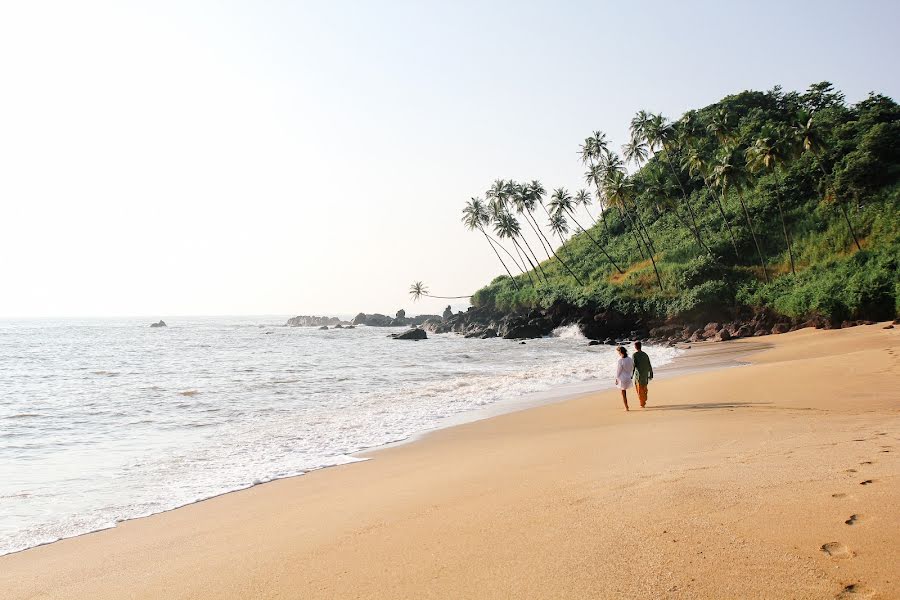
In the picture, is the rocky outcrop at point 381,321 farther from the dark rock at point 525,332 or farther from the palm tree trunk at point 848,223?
the palm tree trunk at point 848,223

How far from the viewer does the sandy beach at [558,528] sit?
4.04 m

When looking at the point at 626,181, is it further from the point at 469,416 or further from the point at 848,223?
the point at 469,416

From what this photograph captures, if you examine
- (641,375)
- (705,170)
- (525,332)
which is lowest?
(641,375)

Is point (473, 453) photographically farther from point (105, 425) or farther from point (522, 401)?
point (105, 425)

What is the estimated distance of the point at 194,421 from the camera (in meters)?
16.2

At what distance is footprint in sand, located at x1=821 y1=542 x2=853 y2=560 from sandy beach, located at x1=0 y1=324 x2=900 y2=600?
0.01 meters

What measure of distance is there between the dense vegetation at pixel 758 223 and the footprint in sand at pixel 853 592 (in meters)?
36.0

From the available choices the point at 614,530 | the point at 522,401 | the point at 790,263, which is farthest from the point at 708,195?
the point at 614,530

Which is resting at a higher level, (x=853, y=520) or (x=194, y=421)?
(x=853, y=520)

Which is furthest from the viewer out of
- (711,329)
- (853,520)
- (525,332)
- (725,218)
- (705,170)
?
(705,170)

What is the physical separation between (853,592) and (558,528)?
2.24 metres

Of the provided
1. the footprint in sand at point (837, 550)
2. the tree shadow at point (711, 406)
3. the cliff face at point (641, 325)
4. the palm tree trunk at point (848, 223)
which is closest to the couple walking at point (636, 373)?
the tree shadow at point (711, 406)

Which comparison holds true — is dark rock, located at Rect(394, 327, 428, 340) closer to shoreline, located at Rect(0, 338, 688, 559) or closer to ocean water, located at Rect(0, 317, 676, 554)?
ocean water, located at Rect(0, 317, 676, 554)

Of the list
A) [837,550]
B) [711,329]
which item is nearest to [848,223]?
[711,329]
